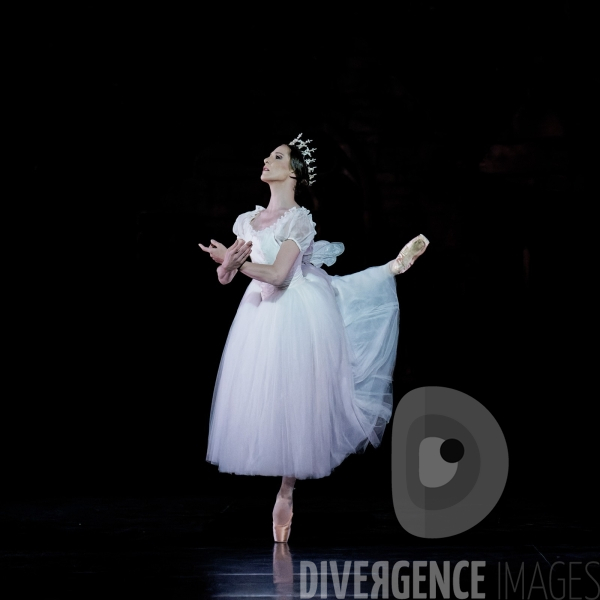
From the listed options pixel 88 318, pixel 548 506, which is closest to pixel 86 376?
pixel 88 318

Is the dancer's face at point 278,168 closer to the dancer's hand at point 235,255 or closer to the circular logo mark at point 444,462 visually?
the dancer's hand at point 235,255

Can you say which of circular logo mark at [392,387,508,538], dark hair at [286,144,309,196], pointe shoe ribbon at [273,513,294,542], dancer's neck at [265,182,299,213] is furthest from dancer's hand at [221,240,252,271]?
circular logo mark at [392,387,508,538]

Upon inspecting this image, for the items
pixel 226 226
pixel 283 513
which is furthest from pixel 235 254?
pixel 226 226

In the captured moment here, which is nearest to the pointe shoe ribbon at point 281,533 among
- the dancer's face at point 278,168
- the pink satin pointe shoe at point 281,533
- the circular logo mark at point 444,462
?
the pink satin pointe shoe at point 281,533

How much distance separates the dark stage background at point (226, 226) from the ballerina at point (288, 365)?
1.38 m

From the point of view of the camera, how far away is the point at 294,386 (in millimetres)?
2717

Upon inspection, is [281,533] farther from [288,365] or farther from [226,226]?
[226,226]

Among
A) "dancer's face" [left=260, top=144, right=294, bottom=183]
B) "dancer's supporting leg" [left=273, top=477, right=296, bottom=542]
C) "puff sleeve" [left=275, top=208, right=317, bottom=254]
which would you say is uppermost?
"dancer's face" [left=260, top=144, right=294, bottom=183]

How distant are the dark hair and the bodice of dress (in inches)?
5.9

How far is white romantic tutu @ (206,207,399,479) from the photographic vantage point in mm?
2680

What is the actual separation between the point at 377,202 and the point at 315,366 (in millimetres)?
1820

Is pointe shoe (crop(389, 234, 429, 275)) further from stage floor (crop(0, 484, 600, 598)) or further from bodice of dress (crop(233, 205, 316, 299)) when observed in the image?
stage floor (crop(0, 484, 600, 598))

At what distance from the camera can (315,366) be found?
2754mm

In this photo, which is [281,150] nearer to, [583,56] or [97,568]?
[97,568]
